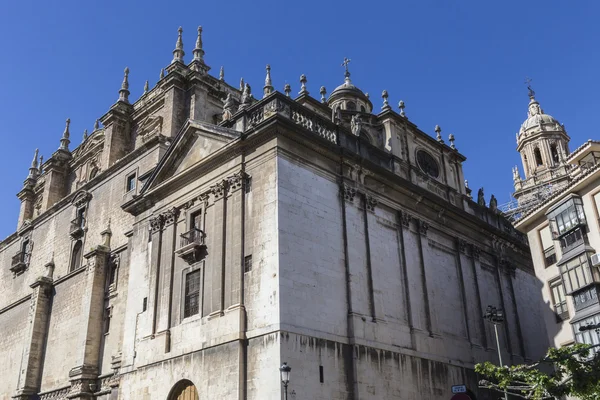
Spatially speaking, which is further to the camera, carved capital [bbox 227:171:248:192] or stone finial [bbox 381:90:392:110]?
stone finial [bbox 381:90:392:110]

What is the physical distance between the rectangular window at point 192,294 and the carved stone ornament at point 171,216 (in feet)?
9.91

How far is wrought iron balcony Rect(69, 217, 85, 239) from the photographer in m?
36.4

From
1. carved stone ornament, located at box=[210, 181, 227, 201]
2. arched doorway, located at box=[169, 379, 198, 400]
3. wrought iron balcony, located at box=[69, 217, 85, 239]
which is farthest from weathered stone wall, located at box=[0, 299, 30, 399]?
carved stone ornament, located at box=[210, 181, 227, 201]

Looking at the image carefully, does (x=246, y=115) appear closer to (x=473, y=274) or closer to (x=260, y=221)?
(x=260, y=221)

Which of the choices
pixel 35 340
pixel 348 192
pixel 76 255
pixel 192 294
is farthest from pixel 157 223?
pixel 35 340

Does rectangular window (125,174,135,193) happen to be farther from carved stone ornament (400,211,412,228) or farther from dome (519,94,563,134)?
dome (519,94,563,134)

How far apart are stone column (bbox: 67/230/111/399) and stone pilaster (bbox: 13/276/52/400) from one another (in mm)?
4508

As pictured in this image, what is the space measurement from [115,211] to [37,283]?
744 cm

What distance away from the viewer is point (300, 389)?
66.1ft

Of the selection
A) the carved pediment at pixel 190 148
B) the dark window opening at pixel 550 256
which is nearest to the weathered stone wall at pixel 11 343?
the carved pediment at pixel 190 148

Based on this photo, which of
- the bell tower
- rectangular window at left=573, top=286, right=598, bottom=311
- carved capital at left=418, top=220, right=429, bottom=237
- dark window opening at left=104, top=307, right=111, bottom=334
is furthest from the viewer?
the bell tower

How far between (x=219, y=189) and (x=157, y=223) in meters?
4.23

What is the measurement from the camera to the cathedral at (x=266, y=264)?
861 inches

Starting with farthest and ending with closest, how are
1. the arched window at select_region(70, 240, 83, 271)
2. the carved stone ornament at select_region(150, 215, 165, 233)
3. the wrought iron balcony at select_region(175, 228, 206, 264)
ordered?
the arched window at select_region(70, 240, 83, 271), the carved stone ornament at select_region(150, 215, 165, 233), the wrought iron balcony at select_region(175, 228, 206, 264)
